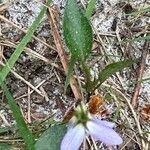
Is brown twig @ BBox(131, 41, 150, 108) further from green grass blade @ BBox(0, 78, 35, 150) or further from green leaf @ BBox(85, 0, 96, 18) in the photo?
green grass blade @ BBox(0, 78, 35, 150)

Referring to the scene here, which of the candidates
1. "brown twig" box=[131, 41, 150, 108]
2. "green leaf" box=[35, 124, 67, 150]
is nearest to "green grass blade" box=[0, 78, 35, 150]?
"green leaf" box=[35, 124, 67, 150]

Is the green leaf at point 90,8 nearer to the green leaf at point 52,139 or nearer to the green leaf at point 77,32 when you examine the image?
the green leaf at point 77,32

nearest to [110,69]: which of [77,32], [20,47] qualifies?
[77,32]

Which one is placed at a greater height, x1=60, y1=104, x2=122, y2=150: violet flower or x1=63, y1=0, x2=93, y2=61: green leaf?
x1=63, y1=0, x2=93, y2=61: green leaf

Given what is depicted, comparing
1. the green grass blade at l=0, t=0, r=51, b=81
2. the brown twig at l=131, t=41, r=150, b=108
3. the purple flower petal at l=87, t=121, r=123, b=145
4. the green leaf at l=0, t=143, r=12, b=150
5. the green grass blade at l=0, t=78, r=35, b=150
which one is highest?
the green grass blade at l=0, t=0, r=51, b=81

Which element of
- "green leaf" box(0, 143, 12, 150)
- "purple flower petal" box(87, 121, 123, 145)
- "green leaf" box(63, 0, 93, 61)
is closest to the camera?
"purple flower petal" box(87, 121, 123, 145)

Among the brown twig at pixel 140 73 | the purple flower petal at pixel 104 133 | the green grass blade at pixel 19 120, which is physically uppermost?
the green grass blade at pixel 19 120

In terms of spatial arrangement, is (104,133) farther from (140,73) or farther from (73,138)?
(140,73)

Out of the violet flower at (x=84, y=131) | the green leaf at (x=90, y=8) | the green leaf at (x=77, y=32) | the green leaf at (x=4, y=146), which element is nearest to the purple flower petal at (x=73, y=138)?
the violet flower at (x=84, y=131)
